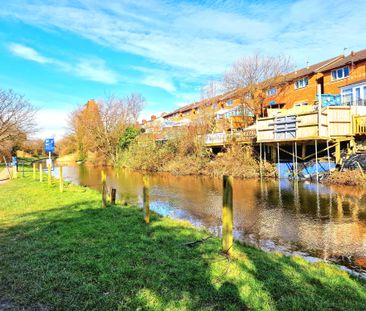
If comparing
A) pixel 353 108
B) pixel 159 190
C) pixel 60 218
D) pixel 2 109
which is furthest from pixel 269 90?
pixel 60 218

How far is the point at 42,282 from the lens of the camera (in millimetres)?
4113

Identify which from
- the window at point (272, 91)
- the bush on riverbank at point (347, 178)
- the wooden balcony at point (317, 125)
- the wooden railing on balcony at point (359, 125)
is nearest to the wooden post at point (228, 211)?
the bush on riverbank at point (347, 178)

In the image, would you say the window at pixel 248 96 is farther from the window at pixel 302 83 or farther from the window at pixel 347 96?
the window at pixel 347 96

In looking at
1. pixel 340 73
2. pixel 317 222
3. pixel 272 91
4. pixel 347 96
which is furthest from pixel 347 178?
Result: pixel 272 91

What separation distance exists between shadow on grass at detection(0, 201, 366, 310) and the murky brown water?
7.81 ft

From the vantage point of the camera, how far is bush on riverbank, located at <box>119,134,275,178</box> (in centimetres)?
2462

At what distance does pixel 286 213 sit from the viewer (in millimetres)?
11609

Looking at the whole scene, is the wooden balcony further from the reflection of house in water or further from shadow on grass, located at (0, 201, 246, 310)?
shadow on grass, located at (0, 201, 246, 310)

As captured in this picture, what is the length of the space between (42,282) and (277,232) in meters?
6.95

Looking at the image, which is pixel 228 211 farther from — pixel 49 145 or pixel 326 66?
pixel 326 66

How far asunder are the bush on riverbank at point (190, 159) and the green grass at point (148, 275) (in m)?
17.8

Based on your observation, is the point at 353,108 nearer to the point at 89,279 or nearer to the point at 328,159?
the point at 328,159

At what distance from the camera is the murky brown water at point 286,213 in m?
7.96

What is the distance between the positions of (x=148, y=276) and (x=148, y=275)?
0.13 ft
